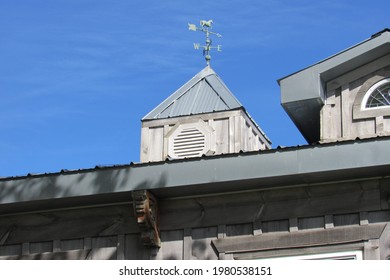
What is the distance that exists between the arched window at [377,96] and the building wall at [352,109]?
78mm

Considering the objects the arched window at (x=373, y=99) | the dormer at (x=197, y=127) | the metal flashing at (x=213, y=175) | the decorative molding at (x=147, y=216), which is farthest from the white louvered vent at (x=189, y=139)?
the arched window at (x=373, y=99)

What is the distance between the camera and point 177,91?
15.1 m

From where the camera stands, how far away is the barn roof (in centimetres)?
1440

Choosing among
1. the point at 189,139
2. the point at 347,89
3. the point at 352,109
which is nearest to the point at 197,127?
the point at 189,139

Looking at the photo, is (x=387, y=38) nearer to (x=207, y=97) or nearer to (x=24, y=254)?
(x=207, y=97)

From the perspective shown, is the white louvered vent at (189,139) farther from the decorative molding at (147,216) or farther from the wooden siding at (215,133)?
Result: the decorative molding at (147,216)

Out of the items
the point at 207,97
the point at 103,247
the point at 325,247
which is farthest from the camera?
the point at 207,97

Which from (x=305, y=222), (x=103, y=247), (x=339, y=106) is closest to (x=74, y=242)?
(x=103, y=247)

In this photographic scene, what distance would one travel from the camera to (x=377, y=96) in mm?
12258

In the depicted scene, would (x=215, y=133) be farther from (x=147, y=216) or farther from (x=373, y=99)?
(x=147, y=216)

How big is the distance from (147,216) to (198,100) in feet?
12.0

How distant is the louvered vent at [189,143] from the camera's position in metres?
13.9

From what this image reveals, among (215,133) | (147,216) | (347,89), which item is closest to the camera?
(147,216)

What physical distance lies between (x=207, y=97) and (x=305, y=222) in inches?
163
